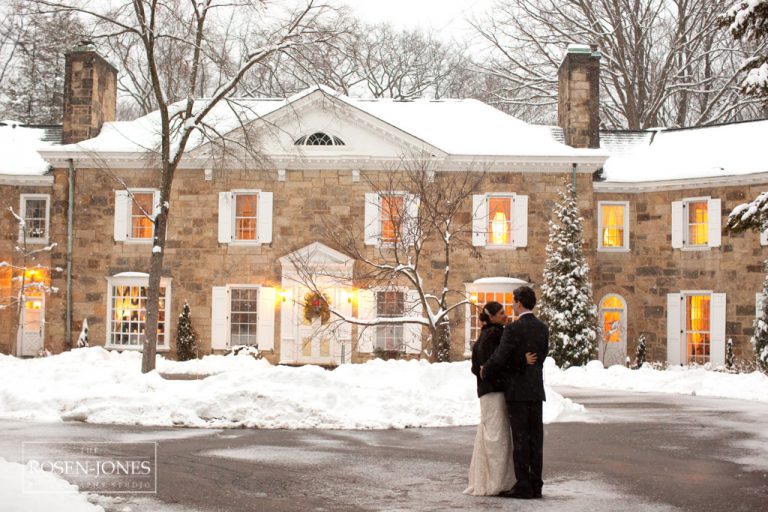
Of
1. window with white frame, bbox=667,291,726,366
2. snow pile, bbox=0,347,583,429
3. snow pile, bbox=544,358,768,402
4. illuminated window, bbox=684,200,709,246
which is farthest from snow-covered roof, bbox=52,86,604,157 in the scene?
snow pile, bbox=0,347,583,429

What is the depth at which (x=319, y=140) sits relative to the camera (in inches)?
1041

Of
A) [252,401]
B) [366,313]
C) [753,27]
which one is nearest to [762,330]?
[366,313]

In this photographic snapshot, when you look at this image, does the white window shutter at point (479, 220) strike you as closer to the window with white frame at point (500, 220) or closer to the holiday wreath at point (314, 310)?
the window with white frame at point (500, 220)

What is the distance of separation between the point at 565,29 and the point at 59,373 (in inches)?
1101

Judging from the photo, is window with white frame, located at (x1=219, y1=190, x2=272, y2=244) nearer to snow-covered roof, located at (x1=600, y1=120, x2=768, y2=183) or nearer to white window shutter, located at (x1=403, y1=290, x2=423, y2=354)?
white window shutter, located at (x1=403, y1=290, x2=423, y2=354)

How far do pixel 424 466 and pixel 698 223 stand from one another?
64.9 feet

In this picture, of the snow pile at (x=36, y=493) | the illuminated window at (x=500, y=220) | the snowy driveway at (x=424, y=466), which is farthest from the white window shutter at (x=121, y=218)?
the snow pile at (x=36, y=493)

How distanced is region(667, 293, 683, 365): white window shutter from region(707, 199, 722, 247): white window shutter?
71.6 inches

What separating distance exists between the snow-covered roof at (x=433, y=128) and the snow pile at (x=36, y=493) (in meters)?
19.4

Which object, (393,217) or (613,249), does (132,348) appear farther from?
(613,249)

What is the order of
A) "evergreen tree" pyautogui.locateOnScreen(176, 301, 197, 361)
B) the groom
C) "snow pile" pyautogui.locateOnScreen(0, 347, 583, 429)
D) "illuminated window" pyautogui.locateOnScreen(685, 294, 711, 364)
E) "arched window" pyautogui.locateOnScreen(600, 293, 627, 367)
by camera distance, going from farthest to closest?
"arched window" pyautogui.locateOnScreen(600, 293, 627, 367), "illuminated window" pyautogui.locateOnScreen(685, 294, 711, 364), "evergreen tree" pyautogui.locateOnScreen(176, 301, 197, 361), "snow pile" pyautogui.locateOnScreen(0, 347, 583, 429), the groom

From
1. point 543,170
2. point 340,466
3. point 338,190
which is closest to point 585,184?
point 543,170

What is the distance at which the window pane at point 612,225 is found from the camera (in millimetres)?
27688

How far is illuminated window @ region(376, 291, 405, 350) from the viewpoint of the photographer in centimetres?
2608
